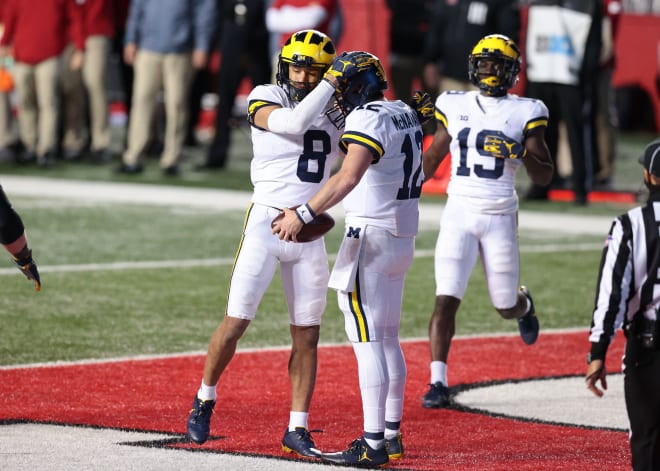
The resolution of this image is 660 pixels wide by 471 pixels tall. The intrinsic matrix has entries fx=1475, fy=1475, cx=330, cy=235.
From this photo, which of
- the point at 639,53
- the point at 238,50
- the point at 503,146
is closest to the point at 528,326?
the point at 503,146

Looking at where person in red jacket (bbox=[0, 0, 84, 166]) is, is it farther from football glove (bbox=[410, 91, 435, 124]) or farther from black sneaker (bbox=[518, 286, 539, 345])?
football glove (bbox=[410, 91, 435, 124])

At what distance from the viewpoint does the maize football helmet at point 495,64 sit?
822cm

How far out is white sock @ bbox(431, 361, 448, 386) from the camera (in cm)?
806

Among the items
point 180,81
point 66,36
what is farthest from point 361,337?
point 66,36

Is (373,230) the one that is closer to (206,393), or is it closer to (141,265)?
(206,393)

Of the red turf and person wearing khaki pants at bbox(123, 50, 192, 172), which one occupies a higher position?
person wearing khaki pants at bbox(123, 50, 192, 172)

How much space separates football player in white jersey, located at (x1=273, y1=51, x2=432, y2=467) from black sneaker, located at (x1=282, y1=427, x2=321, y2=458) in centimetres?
11

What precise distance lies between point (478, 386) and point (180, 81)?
9.45m

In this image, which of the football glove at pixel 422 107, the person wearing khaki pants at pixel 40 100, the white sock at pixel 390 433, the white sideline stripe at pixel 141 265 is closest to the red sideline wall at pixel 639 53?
the person wearing khaki pants at pixel 40 100

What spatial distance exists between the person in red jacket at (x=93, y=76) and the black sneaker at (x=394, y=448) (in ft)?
40.5

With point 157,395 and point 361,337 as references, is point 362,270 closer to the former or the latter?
point 361,337

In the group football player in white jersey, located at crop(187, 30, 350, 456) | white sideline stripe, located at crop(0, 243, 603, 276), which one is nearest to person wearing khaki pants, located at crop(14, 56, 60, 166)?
white sideline stripe, located at crop(0, 243, 603, 276)

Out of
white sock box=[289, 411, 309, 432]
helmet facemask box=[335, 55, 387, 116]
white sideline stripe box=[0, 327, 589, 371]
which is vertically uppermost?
helmet facemask box=[335, 55, 387, 116]

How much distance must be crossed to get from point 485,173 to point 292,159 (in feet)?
5.62
